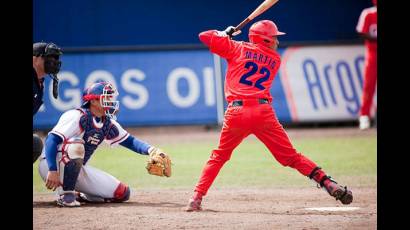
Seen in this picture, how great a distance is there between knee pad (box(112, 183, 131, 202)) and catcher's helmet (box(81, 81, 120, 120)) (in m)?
0.72

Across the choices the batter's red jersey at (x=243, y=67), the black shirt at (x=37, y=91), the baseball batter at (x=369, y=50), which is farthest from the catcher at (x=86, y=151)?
the baseball batter at (x=369, y=50)

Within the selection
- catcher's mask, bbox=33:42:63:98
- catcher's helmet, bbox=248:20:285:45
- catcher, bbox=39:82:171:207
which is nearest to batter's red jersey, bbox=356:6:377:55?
catcher's helmet, bbox=248:20:285:45

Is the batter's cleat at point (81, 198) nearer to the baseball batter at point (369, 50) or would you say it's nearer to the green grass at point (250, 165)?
the green grass at point (250, 165)

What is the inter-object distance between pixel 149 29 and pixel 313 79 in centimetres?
426

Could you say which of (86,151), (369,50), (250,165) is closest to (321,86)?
(369,50)

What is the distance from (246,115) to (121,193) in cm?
162

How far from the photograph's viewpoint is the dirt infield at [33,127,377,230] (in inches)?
251

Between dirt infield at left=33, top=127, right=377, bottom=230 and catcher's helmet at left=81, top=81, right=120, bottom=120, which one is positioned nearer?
dirt infield at left=33, top=127, right=377, bottom=230

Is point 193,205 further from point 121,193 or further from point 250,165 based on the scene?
point 250,165

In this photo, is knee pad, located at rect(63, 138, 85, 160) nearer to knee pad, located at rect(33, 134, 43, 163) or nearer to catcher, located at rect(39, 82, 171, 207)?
catcher, located at rect(39, 82, 171, 207)

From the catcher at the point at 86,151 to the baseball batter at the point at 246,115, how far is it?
0.63m

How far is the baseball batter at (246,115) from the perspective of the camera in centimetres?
696

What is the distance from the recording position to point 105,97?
7.37m

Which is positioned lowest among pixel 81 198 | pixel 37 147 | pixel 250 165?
pixel 250 165
